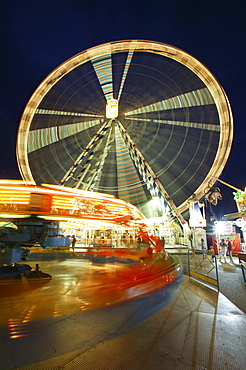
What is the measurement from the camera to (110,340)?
2.07m

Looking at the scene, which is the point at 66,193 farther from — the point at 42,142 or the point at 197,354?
the point at 42,142

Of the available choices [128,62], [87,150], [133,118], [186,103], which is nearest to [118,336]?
[186,103]

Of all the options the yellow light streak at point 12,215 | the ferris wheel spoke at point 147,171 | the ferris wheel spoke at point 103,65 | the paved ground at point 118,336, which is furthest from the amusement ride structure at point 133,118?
the paved ground at point 118,336

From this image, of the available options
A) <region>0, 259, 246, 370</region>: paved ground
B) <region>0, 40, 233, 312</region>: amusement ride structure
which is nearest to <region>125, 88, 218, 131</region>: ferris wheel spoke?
<region>0, 40, 233, 312</region>: amusement ride structure

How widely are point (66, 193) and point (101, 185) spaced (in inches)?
605

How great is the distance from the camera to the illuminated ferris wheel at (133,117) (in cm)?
1409

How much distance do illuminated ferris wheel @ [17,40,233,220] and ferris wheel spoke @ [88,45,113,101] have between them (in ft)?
0.21

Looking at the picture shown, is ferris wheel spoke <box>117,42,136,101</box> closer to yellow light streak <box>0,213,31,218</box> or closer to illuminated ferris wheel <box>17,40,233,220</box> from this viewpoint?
illuminated ferris wheel <box>17,40,233,220</box>

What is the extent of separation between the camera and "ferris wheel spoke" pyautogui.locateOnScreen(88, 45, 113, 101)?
541 inches

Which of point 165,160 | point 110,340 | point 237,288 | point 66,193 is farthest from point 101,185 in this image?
point 110,340

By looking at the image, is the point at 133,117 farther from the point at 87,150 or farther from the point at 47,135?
the point at 47,135

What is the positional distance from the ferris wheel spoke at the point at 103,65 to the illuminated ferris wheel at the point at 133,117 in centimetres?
6

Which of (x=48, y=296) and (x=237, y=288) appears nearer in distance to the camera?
(x=48, y=296)

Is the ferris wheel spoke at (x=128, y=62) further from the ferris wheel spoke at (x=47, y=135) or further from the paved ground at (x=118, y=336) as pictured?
the paved ground at (x=118, y=336)
